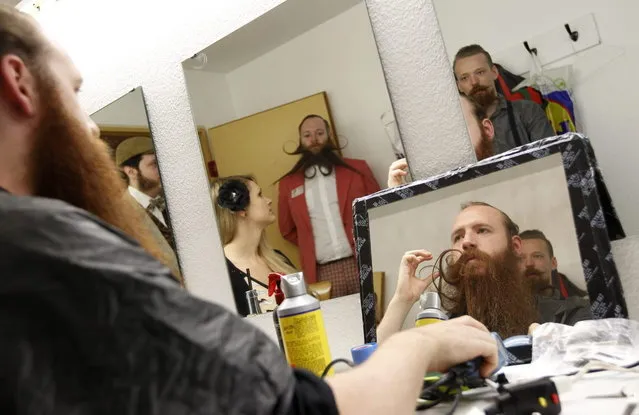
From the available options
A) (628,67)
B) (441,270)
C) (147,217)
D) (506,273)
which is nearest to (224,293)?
(147,217)

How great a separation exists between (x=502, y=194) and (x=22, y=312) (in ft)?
2.87

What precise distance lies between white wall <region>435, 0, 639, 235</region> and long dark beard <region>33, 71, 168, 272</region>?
80 centimetres

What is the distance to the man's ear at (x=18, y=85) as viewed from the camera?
2.82ft

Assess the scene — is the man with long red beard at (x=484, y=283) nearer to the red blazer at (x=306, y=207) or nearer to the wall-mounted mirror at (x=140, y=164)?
the red blazer at (x=306, y=207)

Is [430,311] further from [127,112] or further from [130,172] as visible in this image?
[127,112]

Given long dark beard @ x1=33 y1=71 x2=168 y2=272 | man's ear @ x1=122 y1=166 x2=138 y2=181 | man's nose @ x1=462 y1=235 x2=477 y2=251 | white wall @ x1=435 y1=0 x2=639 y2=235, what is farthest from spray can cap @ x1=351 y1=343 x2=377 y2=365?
man's ear @ x1=122 y1=166 x2=138 y2=181

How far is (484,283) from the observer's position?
1156 mm

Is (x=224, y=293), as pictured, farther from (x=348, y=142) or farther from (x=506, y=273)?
(x=506, y=273)

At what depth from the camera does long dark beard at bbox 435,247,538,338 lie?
1.11m

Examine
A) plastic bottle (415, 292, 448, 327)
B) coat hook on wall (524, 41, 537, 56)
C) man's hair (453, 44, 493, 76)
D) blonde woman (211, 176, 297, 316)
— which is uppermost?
man's hair (453, 44, 493, 76)

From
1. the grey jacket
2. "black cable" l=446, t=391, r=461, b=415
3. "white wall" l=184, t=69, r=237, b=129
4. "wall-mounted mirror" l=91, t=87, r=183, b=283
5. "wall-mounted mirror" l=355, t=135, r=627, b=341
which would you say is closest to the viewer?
"black cable" l=446, t=391, r=461, b=415

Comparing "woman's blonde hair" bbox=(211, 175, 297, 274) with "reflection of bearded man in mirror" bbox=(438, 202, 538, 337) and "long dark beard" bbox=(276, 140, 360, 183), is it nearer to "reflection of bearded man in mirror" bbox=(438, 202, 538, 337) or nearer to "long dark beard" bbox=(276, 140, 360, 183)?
"long dark beard" bbox=(276, 140, 360, 183)

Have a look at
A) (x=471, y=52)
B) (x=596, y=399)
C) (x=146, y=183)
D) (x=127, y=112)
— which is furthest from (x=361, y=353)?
(x=127, y=112)

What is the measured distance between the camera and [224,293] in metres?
1.74
